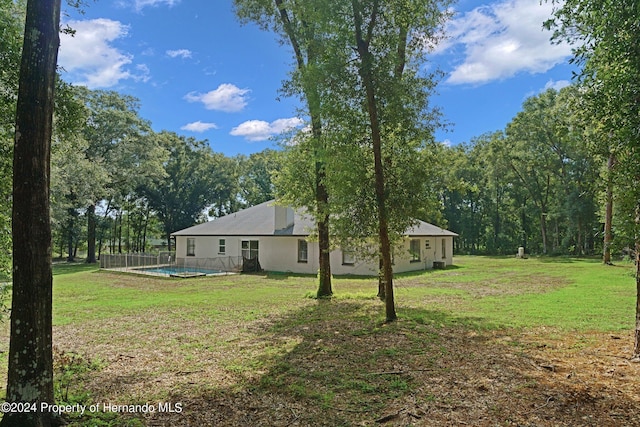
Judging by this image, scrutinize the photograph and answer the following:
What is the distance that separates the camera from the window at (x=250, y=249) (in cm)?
2357

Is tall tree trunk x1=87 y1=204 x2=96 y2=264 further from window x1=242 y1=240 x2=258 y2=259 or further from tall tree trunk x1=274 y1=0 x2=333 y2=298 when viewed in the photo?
tall tree trunk x1=274 y1=0 x2=333 y2=298

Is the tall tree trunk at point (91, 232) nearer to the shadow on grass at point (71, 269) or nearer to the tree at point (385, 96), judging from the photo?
the shadow on grass at point (71, 269)

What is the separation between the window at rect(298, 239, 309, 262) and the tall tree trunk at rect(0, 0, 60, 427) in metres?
18.5

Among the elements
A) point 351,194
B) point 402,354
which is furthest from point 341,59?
point 402,354

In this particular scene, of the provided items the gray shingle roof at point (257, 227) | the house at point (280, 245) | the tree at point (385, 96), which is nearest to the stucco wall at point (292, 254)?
the house at point (280, 245)

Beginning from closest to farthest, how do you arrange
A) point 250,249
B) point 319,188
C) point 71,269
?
1. point 319,188
2. point 250,249
3. point 71,269

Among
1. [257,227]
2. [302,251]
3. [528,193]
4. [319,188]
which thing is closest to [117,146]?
[257,227]

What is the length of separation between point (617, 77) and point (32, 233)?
18.3 feet

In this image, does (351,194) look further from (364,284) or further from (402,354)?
(364,284)

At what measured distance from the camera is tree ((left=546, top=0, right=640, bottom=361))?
383 centimetres

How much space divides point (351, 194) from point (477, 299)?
5.72 meters

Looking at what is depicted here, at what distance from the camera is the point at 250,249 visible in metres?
23.8

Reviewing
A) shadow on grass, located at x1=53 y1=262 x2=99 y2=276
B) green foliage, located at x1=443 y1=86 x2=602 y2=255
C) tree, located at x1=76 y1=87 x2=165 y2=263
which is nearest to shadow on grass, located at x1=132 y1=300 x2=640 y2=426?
shadow on grass, located at x1=53 y1=262 x2=99 y2=276

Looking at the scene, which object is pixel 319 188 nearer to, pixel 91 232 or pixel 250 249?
pixel 250 249
